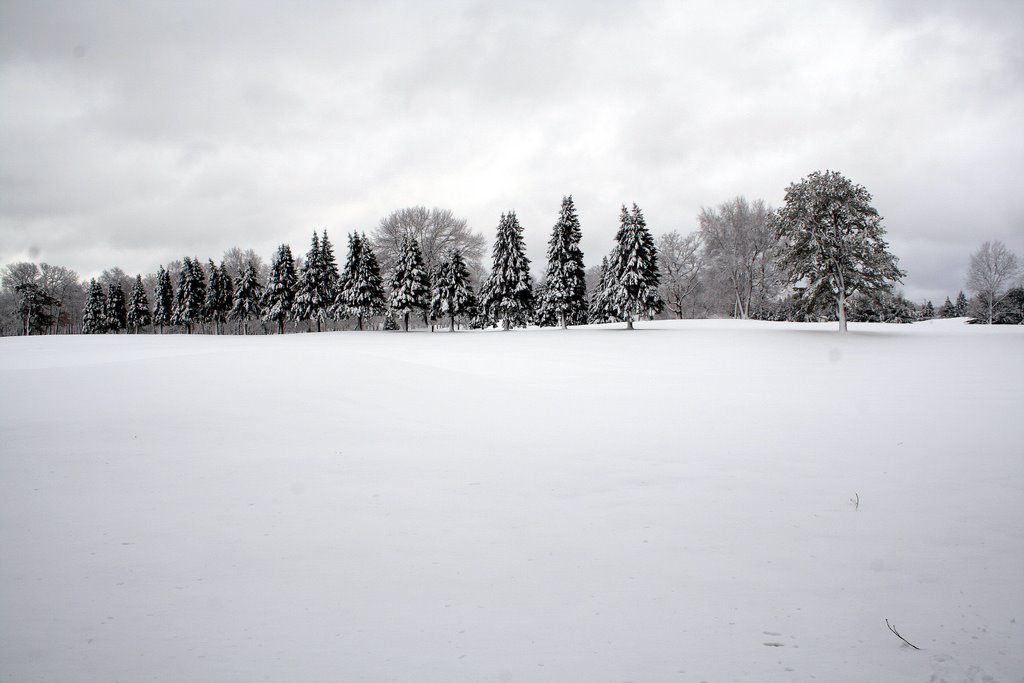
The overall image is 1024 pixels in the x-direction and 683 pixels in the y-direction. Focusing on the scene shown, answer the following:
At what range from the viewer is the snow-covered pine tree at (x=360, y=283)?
4966 centimetres

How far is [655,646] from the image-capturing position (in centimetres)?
304

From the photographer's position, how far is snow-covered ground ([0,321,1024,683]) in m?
2.97

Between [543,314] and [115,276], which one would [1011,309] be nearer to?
[543,314]

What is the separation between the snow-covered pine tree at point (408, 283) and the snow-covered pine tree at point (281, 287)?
15.1 metres

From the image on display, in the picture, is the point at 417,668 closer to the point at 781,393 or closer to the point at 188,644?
the point at 188,644

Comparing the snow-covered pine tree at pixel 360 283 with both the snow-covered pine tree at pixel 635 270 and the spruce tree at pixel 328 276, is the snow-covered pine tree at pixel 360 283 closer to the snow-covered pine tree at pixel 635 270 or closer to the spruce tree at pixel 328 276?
the spruce tree at pixel 328 276

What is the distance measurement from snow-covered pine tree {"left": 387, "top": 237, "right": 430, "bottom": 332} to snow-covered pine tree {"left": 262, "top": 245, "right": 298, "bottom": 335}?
1511cm

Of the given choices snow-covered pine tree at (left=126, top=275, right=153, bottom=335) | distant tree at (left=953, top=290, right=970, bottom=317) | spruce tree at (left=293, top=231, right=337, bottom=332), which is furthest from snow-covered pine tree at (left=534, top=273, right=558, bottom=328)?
distant tree at (left=953, top=290, right=970, bottom=317)

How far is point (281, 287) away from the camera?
5553 centimetres

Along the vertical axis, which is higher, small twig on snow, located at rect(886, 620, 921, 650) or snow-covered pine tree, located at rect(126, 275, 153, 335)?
snow-covered pine tree, located at rect(126, 275, 153, 335)

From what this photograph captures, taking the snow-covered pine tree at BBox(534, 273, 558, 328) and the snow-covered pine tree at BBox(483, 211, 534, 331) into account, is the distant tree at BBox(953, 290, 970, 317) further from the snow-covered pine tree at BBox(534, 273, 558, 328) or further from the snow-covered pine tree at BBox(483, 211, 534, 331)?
the snow-covered pine tree at BBox(483, 211, 534, 331)

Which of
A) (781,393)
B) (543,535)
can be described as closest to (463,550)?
(543,535)

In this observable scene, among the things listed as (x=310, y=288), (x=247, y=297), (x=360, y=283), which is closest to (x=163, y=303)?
(x=247, y=297)

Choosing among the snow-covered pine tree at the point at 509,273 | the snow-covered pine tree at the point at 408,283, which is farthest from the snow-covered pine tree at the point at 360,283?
the snow-covered pine tree at the point at 509,273
